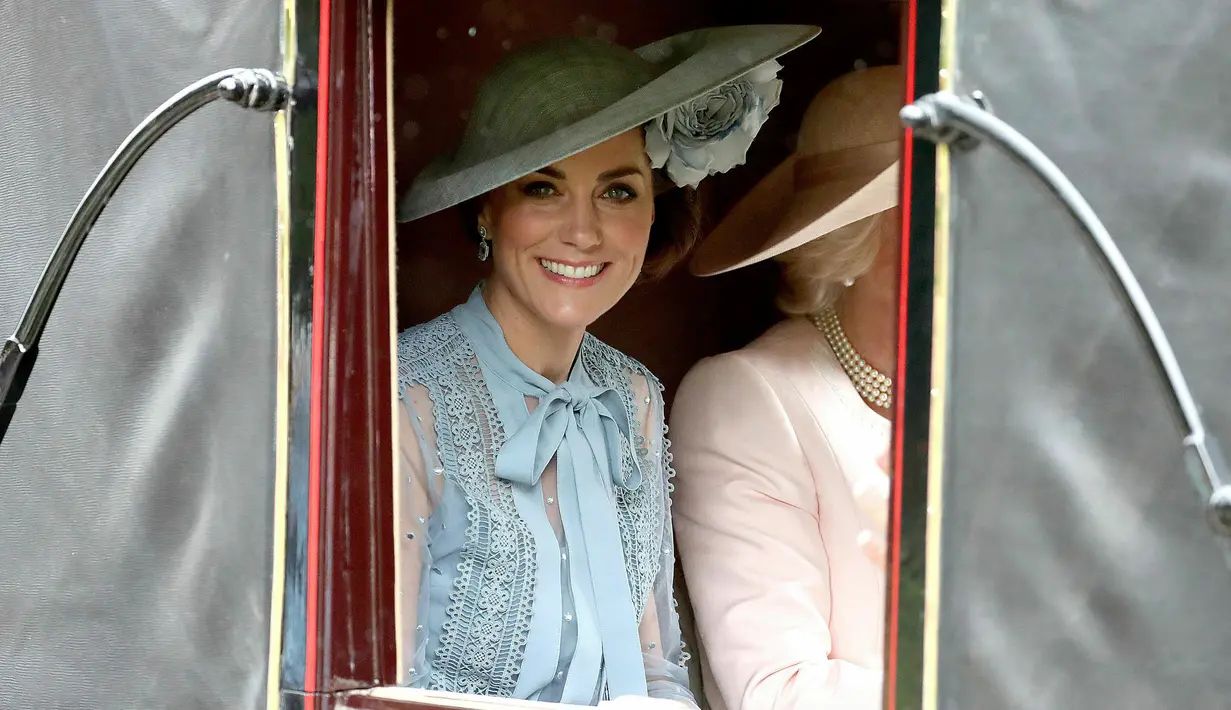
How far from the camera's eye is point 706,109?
203 centimetres

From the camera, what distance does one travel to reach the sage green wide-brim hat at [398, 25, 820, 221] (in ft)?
6.09

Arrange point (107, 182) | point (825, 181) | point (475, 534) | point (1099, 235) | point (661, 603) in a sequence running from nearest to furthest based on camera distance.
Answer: point (1099, 235), point (107, 182), point (475, 534), point (661, 603), point (825, 181)

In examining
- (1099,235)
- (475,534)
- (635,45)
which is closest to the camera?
(1099,235)

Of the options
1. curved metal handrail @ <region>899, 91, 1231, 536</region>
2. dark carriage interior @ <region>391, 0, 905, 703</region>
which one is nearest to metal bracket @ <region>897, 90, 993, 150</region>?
curved metal handrail @ <region>899, 91, 1231, 536</region>

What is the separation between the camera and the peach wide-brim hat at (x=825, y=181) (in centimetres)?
213

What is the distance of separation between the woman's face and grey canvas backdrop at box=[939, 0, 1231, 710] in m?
0.82

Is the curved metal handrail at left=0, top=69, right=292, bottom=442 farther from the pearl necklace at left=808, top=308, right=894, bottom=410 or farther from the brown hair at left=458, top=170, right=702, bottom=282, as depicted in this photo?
the pearl necklace at left=808, top=308, right=894, bottom=410

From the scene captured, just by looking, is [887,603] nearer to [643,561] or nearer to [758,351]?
[643,561]

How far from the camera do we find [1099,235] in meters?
1.11

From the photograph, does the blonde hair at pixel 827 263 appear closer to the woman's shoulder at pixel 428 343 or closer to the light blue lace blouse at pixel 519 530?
the light blue lace blouse at pixel 519 530

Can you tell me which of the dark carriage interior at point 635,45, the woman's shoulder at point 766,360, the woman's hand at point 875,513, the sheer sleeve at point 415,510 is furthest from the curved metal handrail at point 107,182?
the woman's hand at point 875,513

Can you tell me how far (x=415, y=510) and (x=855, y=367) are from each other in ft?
2.44

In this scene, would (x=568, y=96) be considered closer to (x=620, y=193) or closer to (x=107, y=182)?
(x=620, y=193)

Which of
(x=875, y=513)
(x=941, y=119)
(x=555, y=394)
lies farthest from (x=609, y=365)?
(x=941, y=119)
